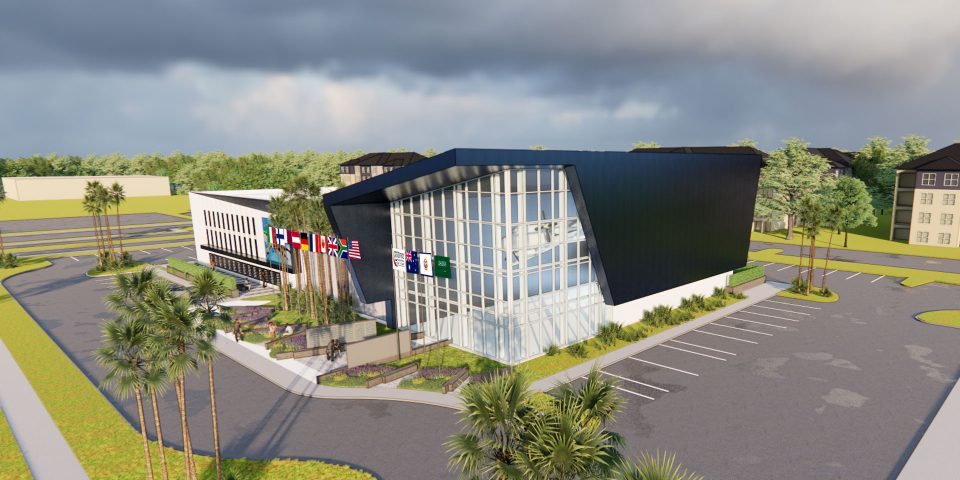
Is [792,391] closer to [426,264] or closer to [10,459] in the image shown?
[426,264]

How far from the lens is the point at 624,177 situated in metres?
28.0

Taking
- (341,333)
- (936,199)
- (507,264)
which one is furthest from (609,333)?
(936,199)

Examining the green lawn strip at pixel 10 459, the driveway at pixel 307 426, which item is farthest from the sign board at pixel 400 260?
the green lawn strip at pixel 10 459

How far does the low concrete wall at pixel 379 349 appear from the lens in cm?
2603

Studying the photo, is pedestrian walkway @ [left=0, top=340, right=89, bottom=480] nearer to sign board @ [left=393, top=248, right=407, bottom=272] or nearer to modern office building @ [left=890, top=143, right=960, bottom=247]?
sign board @ [left=393, top=248, right=407, bottom=272]

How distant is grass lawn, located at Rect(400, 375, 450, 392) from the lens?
23.8 meters

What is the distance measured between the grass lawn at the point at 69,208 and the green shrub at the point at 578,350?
110687 mm

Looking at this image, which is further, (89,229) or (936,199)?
(89,229)

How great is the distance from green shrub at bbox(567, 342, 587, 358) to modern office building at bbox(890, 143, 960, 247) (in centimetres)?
6394

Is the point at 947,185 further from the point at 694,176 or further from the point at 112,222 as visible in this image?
the point at 112,222

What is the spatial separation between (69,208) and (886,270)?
6400 inches

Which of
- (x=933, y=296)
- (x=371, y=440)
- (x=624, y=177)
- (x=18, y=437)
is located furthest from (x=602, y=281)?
(x=933, y=296)

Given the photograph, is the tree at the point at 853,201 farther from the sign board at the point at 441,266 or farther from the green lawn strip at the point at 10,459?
the green lawn strip at the point at 10,459

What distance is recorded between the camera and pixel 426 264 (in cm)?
2838
